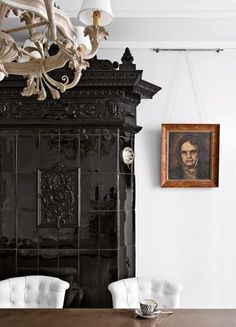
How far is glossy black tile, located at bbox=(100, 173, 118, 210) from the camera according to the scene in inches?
135

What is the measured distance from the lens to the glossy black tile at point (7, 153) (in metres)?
3.46

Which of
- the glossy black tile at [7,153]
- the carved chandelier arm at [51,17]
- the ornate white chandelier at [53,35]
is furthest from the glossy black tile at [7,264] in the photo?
the carved chandelier arm at [51,17]

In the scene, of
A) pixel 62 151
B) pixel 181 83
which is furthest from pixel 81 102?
pixel 181 83

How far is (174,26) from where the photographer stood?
3.40 meters

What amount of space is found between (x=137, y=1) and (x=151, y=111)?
0.96 m

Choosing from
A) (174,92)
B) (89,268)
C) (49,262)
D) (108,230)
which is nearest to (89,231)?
(108,230)

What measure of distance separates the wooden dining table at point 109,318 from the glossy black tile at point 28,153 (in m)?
1.15

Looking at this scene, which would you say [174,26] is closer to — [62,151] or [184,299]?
[62,151]

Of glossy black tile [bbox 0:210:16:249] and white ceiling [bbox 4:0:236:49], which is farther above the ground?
white ceiling [bbox 4:0:236:49]

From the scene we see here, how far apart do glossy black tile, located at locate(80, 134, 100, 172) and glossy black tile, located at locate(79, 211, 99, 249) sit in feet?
1.22

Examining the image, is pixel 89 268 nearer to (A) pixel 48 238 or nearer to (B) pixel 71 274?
(B) pixel 71 274

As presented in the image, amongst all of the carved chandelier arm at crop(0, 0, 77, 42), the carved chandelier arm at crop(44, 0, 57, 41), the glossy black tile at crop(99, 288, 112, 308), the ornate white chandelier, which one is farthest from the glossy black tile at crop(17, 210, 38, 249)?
the carved chandelier arm at crop(44, 0, 57, 41)

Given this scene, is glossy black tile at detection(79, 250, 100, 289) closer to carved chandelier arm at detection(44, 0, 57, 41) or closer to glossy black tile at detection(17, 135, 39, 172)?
glossy black tile at detection(17, 135, 39, 172)

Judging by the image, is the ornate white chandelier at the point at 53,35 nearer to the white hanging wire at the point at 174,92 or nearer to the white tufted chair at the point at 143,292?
the white tufted chair at the point at 143,292
